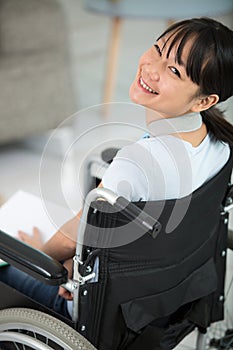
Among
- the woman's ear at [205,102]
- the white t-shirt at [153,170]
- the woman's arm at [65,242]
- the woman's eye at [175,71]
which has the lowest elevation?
the woman's arm at [65,242]

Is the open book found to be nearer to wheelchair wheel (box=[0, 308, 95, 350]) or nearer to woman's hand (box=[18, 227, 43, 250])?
woman's hand (box=[18, 227, 43, 250])

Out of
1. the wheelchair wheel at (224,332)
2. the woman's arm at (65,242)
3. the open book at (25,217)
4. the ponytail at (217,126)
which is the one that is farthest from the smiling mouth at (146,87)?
the wheelchair wheel at (224,332)

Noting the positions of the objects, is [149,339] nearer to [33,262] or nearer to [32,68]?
[33,262]

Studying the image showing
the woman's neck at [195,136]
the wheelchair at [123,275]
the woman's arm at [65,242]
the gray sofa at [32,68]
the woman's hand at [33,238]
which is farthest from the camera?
the gray sofa at [32,68]

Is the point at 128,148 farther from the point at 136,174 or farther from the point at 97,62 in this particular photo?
the point at 97,62

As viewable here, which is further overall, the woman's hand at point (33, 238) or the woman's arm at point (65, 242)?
the woman's hand at point (33, 238)

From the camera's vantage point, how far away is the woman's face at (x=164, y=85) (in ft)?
4.49

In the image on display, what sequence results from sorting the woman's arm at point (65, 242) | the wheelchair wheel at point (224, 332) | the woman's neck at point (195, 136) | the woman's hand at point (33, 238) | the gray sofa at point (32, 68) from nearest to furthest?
the woman's neck at point (195, 136)
the woman's arm at point (65, 242)
the woman's hand at point (33, 238)
the wheelchair wheel at point (224, 332)
the gray sofa at point (32, 68)

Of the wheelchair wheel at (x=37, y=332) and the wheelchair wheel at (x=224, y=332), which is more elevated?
the wheelchair wheel at (x=37, y=332)

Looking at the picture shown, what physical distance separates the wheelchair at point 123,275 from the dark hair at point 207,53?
20cm

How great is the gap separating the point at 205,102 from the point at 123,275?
14.7 inches

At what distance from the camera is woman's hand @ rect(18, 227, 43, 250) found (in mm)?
1744

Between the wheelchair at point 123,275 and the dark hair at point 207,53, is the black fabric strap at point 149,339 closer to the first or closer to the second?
the wheelchair at point 123,275

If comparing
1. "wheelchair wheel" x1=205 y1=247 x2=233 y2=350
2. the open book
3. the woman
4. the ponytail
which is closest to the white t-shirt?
the woman
